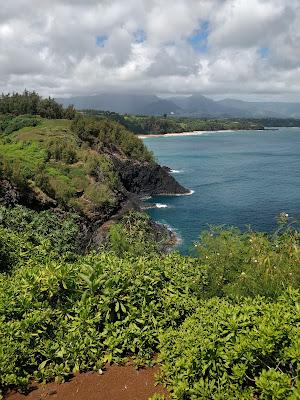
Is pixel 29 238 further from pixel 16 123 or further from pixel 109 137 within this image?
pixel 109 137

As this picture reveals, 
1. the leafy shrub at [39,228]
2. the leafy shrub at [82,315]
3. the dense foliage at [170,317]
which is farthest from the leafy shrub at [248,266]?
the leafy shrub at [39,228]

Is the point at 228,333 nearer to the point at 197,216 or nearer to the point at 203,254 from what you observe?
the point at 203,254

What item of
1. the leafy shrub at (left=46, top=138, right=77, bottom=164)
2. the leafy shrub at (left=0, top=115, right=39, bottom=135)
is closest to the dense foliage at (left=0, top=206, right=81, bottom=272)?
the leafy shrub at (left=46, top=138, right=77, bottom=164)

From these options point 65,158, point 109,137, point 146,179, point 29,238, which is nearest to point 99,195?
point 65,158

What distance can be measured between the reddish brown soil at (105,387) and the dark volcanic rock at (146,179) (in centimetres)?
5724

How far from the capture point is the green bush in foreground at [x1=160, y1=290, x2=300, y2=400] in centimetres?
652

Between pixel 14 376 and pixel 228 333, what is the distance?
3914 mm

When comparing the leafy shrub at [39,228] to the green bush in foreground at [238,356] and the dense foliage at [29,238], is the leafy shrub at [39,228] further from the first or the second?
the green bush in foreground at [238,356]

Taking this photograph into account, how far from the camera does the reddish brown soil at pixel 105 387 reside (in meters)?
7.73

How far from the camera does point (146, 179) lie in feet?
225

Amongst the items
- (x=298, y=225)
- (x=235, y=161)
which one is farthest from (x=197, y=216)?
(x=235, y=161)

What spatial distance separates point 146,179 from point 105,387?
6107cm

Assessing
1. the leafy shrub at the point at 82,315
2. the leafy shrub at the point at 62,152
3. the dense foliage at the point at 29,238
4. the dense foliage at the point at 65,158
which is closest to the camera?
the leafy shrub at the point at 82,315

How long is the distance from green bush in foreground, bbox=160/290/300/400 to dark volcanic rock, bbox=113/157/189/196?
5782 cm
